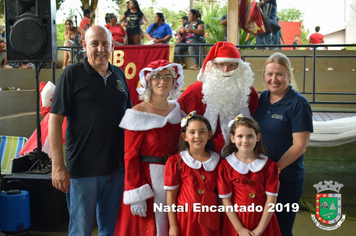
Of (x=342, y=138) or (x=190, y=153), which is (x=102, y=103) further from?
(x=342, y=138)

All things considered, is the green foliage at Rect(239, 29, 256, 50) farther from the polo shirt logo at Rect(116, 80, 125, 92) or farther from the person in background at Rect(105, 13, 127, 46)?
the polo shirt logo at Rect(116, 80, 125, 92)

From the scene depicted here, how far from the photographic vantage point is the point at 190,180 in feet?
6.93

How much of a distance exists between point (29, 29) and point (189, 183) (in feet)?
6.93

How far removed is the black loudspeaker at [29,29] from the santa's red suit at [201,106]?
1565 millimetres

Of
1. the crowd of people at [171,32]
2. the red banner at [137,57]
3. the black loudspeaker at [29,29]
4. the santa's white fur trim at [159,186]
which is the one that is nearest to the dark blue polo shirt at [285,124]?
the santa's white fur trim at [159,186]

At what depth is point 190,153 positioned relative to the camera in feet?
7.13

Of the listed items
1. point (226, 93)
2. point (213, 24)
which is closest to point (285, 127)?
point (226, 93)

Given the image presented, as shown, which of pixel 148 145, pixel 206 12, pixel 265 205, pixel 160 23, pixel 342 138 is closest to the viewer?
pixel 265 205

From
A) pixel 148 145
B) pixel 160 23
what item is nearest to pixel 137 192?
pixel 148 145

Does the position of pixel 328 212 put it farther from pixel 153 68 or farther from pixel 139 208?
pixel 153 68

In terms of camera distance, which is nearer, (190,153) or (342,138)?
(190,153)

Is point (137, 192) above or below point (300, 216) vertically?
above

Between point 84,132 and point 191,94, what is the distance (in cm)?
73

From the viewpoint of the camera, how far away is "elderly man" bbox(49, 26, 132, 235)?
7.28 ft
